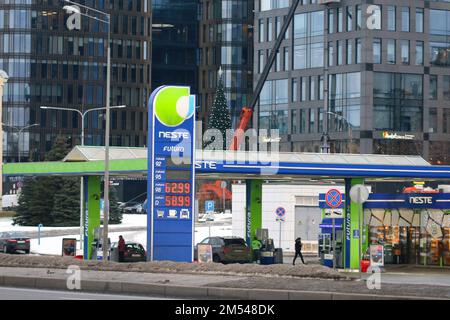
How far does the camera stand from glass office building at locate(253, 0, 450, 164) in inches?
4365

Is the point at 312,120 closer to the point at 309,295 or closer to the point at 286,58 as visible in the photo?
the point at 286,58

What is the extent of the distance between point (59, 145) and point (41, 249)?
123 ft

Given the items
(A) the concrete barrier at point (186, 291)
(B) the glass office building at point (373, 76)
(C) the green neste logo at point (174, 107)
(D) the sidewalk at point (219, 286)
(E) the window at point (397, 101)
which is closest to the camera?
(D) the sidewalk at point (219, 286)

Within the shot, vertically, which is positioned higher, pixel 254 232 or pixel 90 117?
pixel 90 117

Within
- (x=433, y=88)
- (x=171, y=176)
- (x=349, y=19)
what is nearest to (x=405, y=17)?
(x=349, y=19)

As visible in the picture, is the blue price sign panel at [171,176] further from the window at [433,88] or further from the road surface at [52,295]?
the window at [433,88]

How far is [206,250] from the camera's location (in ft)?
154

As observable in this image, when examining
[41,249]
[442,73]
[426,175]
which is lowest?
[41,249]

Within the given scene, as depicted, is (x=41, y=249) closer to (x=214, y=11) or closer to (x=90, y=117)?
(x=90, y=117)

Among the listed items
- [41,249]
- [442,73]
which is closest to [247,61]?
[442,73]

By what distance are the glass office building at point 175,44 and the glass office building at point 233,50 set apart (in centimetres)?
786

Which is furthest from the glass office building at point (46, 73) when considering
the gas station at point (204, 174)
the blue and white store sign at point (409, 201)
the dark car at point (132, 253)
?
the blue and white store sign at point (409, 201)

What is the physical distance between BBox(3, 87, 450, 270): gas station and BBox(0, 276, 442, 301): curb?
11.9 metres

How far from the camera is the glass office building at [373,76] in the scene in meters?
111
